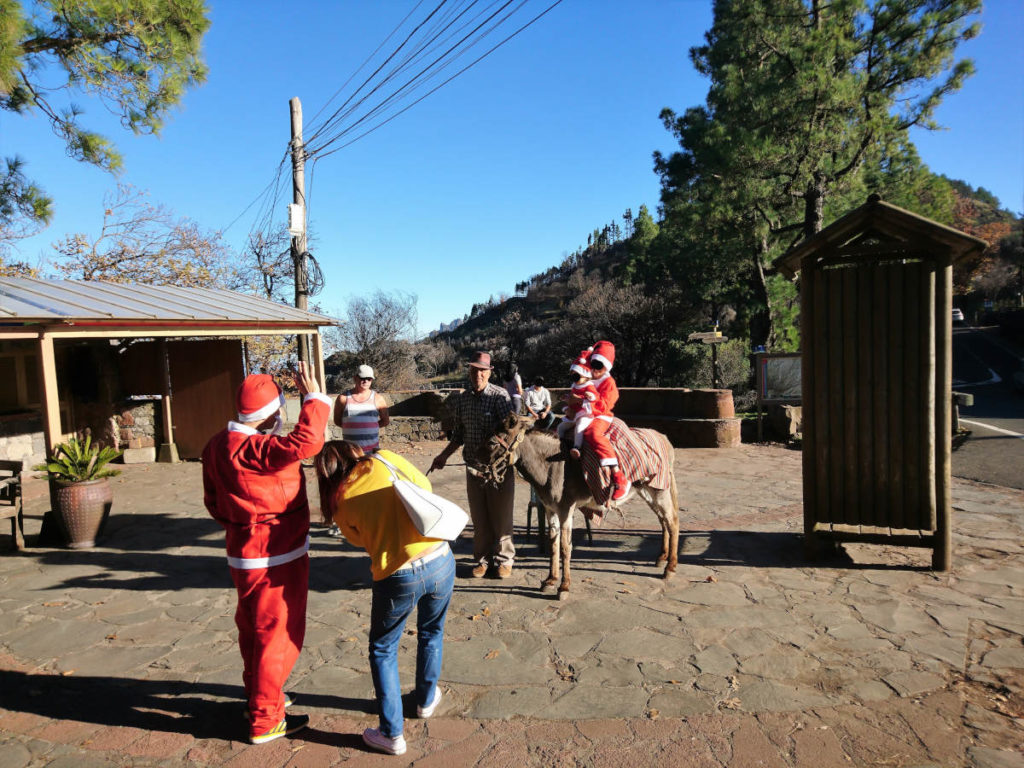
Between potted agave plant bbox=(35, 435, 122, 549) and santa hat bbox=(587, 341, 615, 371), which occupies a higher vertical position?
santa hat bbox=(587, 341, 615, 371)

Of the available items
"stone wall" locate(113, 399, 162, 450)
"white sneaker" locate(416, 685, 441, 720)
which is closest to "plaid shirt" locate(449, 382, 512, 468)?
"white sneaker" locate(416, 685, 441, 720)

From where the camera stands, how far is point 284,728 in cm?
350

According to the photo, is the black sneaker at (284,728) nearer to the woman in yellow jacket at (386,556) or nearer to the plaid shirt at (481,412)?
the woman in yellow jacket at (386,556)

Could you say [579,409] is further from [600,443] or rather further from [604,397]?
[600,443]

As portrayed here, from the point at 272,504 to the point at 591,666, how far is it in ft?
7.59

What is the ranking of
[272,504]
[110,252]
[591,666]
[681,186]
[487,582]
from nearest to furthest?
[272,504] < [591,666] < [487,582] < [110,252] < [681,186]

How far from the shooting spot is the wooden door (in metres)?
12.5

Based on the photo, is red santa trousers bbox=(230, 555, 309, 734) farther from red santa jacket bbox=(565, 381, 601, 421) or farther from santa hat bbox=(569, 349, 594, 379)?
santa hat bbox=(569, 349, 594, 379)

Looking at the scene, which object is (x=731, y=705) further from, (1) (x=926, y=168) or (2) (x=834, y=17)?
(1) (x=926, y=168)

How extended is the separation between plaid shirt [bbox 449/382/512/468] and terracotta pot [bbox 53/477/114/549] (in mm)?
4401

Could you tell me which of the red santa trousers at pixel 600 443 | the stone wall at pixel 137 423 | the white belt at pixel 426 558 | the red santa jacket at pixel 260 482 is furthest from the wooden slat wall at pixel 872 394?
the stone wall at pixel 137 423

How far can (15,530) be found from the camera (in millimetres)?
6961

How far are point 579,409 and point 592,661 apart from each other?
2135mm

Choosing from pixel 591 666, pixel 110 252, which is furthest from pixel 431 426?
pixel 110 252
